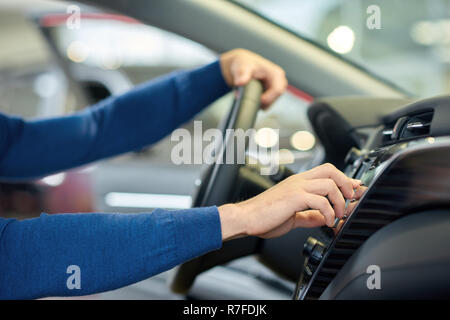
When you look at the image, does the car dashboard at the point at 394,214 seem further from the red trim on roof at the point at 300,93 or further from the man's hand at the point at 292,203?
the red trim on roof at the point at 300,93

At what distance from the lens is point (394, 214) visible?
0.48 m

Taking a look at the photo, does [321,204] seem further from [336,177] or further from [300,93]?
[300,93]

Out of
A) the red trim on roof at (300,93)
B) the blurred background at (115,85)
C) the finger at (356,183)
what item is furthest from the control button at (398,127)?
the blurred background at (115,85)

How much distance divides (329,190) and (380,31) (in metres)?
1.03

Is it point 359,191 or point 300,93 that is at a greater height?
point 300,93

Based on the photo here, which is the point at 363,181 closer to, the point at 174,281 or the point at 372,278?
the point at 372,278

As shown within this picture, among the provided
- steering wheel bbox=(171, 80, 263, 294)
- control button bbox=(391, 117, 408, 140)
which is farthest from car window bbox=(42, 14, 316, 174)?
control button bbox=(391, 117, 408, 140)

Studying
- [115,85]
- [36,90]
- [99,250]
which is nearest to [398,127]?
[99,250]

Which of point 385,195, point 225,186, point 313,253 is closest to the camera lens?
point 385,195

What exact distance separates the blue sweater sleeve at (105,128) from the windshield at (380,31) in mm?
239

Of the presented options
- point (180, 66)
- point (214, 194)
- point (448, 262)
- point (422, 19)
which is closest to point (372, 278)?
point (448, 262)

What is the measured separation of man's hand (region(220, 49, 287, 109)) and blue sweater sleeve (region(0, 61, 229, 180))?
4.2 inches

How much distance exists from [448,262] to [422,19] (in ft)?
11.2

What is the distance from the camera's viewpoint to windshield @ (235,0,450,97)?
1.08 metres
